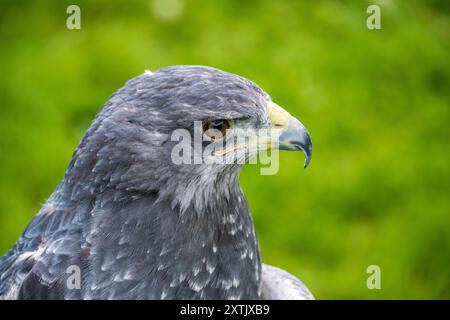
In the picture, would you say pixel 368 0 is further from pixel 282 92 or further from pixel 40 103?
pixel 40 103

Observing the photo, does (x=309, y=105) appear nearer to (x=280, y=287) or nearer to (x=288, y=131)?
(x=280, y=287)

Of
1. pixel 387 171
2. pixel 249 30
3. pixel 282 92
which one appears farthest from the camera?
pixel 249 30

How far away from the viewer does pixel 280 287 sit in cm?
353

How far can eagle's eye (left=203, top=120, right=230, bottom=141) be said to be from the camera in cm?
278

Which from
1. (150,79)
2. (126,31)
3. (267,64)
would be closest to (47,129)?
(126,31)

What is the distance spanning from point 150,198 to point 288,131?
0.67m

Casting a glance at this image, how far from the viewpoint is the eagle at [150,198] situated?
2.74m

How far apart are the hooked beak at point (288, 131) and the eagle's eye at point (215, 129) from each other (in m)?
0.23

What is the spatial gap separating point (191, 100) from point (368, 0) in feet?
15.6

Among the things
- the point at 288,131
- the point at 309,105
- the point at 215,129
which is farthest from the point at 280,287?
the point at 309,105

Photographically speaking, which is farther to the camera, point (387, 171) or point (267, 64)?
point (267, 64)

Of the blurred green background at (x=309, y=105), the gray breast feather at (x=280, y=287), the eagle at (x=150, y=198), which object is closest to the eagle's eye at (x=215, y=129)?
the eagle at (x=150, y=198)

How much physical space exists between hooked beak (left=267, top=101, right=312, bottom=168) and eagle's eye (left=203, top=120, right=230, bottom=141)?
0.23 m
